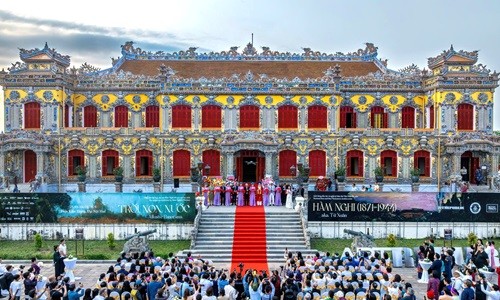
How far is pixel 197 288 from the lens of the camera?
55.3ft

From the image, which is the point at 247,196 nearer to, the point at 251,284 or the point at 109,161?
the point at 109,161

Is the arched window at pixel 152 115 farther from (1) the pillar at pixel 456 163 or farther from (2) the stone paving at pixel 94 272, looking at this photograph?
(1) the pillar at pixel 456 163

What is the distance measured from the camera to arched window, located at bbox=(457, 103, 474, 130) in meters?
43.8

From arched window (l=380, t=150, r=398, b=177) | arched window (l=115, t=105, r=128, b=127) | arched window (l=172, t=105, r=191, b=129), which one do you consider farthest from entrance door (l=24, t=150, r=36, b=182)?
arched window (l=380, t=150, r=398, b=177)

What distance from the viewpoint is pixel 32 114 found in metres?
43.9

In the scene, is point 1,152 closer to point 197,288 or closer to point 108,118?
point 108,118

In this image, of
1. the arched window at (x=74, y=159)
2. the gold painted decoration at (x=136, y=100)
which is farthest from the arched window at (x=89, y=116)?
the arched window at (x=74, y=159)

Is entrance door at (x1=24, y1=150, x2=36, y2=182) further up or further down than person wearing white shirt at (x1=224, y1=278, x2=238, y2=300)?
further up

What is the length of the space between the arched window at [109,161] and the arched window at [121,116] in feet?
11.6

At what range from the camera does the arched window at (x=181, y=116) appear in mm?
44188

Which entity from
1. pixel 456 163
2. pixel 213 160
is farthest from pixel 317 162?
pixel 456 163

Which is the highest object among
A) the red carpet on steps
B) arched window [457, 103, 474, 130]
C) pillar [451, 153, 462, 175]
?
arched window [457, 103, 474, 130]

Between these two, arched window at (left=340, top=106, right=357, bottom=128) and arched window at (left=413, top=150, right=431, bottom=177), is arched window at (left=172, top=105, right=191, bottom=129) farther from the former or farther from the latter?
arched window at (left=413, top=150, right=431, bottom=177)

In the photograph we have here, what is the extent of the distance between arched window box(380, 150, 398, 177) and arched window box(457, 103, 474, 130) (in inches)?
203
